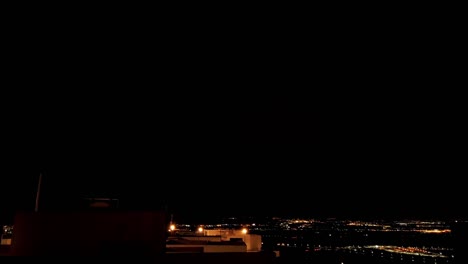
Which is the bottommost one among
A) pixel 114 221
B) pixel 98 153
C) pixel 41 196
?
pixel 114 221

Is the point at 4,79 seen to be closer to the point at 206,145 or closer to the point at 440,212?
the point at 206,145

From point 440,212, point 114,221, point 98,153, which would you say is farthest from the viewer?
point 440,212

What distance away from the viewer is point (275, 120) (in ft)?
25.7

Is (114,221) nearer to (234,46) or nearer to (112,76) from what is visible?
(112,76)

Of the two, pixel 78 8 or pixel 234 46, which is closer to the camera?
pixel 78 8

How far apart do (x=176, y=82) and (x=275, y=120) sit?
2.30 metres

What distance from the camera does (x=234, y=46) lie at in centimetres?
515

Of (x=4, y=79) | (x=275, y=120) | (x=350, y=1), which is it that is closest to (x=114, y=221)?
(x=4, y=79)

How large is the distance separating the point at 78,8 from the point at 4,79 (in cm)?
221

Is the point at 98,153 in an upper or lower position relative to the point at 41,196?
upper

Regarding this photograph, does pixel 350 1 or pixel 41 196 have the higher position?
pixel 350 1

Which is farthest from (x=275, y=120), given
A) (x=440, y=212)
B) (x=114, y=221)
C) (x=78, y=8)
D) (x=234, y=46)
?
(x=440, y=212)

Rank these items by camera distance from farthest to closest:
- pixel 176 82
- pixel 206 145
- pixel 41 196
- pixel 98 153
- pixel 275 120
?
1. pixel 206 145
2. pixel 98 153
3. pixel 41 196
4. pixel 275 120
5. pixel 176 82

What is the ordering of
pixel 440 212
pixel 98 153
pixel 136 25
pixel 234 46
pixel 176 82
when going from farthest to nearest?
pixel 440 212 < pixel 98 153 < pixel 176 82 < pixel 234 46 < pixel 136 25
